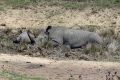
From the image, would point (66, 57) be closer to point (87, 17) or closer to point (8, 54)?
point (8, 54)

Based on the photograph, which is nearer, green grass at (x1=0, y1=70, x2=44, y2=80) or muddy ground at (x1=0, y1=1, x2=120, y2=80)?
green grass at (x1=0, y1=70, x2=44, y2=80)

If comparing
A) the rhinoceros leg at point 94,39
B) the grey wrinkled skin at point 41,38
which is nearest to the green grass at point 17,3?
the grey wrinkled skin at point 41,38

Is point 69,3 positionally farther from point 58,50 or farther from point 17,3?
Answer: point 58,50

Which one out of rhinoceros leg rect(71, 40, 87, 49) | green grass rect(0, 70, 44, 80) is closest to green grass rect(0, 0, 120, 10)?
rhinoceros leg rect(71, 40, 87, 49)

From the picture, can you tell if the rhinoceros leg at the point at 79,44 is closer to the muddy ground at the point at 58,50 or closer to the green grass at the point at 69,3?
the muddy ground at the point at 58,50

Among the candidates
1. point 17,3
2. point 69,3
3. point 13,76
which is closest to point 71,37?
point 69,3

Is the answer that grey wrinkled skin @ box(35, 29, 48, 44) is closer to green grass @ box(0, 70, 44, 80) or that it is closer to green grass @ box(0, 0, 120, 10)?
green grass @ box(0, 0, 120, 10)

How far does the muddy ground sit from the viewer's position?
1180cm

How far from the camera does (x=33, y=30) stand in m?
18.8

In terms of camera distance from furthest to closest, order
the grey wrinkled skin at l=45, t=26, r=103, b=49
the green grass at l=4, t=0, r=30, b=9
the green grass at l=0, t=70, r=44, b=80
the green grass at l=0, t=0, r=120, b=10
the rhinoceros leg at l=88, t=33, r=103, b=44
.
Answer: the green grass at l=4, t=0, r=30, b=9, the green grass at l=0, t=0, r=120, b=10, the grey wrinkled skin at l=45, t=26, r=103, b=49, the rhinoceros leg at l=88, t=33, r=103, b=44, the green grass at l=0, t=70, r=44, b=80

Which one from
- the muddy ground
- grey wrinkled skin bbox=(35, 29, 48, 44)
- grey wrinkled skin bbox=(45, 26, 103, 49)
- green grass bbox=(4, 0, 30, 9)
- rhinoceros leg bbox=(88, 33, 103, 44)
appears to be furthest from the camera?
green grass bbox=(4, 0, 30, 9)

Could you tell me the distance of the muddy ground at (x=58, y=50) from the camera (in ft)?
38.7

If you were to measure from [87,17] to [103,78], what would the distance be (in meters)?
10.3

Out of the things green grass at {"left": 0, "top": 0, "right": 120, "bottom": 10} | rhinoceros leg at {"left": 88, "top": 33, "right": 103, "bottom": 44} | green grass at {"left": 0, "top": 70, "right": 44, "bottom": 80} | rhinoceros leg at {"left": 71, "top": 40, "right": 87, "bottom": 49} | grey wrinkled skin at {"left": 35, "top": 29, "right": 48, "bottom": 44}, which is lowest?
rhinoceros leg at {"left": 71, "top": 40, "right": 87, "bottom": 49}
